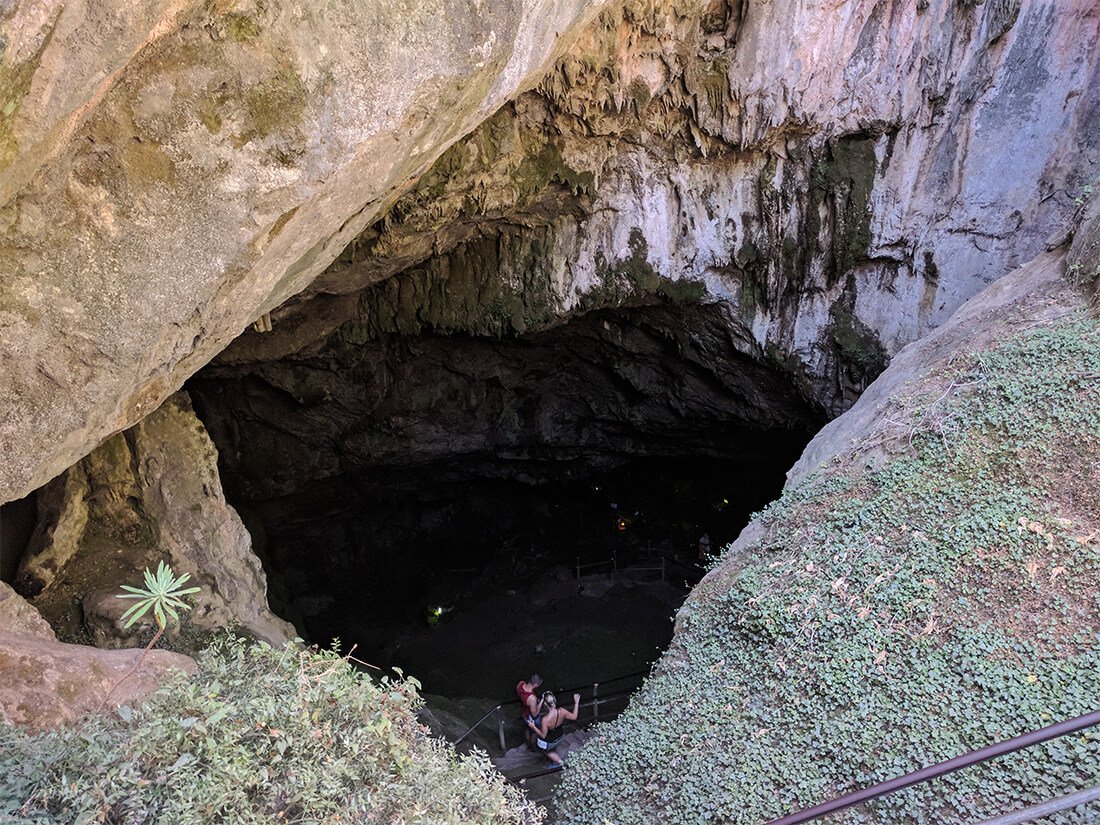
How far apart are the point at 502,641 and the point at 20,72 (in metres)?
13.1

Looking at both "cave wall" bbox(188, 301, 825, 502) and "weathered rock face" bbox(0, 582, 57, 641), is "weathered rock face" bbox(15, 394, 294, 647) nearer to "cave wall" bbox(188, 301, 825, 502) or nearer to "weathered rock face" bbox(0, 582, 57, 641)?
"weathered rock face" bbox(0, 582, 57, 641)

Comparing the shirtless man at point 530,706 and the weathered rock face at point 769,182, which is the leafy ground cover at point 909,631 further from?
the weathered rock face at point 769,182

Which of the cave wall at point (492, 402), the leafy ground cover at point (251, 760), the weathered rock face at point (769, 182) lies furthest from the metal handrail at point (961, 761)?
the cave wall at point (492, 402)

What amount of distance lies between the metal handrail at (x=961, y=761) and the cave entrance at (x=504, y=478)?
9.89 m

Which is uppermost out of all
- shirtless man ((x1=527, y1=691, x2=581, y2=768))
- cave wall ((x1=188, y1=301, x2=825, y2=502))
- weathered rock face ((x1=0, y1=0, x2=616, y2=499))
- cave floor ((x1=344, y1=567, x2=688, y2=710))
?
cave wall ((x1=188, y1=301, x2=825, y2=502))

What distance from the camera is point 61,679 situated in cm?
437

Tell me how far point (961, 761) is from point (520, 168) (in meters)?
8.79

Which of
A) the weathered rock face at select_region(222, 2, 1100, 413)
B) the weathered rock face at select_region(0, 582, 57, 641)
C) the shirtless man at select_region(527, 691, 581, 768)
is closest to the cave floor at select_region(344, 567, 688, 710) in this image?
the shirtless man at select_region(527, 691, 581, 768)

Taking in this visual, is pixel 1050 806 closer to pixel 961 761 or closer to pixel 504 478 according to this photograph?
pixel 961 761

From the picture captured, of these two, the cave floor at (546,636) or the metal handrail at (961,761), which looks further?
the cave floor at (546,636)

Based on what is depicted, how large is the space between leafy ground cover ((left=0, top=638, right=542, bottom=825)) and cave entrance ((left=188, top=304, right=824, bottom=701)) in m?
9.88

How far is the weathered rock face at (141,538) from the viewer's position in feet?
21.2

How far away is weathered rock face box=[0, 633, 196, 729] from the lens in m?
4.05

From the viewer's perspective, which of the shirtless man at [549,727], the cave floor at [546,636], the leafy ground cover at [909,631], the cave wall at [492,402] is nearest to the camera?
the leafy ground cover at [909,631]
